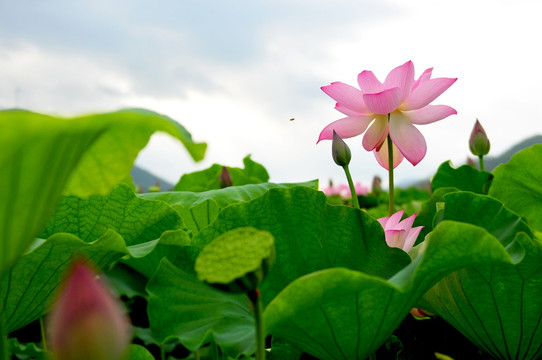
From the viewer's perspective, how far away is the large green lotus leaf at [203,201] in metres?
0.96

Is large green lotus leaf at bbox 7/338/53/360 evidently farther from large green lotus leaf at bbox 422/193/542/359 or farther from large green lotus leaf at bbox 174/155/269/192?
large green lotus leaf at bbox 174/155/269/192

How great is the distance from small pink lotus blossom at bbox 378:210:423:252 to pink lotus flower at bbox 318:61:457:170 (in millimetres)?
286

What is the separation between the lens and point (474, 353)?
0.85 metres

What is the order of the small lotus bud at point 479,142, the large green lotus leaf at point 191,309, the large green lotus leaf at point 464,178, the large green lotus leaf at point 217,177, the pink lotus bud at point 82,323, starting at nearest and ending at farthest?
the pink lotus bud at point 82,323 → the large green lotus leaf at point 191,309 → the large green lotus leaf at point 464,178 → the small lotus bud at point 479,142 → the large green lotus leaf at point 217,177

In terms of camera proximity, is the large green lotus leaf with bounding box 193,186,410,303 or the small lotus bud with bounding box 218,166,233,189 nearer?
the large green lotus leaf with bounding box 193,186,410,303

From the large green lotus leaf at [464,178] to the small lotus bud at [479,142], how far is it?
0.17m

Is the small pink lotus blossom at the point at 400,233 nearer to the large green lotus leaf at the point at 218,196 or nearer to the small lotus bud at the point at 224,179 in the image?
the large green lotus leaf at the point at 218,196

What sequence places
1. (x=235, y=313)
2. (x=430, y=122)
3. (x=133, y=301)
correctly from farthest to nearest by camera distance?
1. (x=133, y=301)
2. (x=430, y=122)
3. (x=235, y=313)

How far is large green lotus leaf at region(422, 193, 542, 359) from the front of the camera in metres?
0.60

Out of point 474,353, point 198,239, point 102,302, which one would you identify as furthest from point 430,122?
point 102,302

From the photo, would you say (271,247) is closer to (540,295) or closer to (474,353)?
(540,295)

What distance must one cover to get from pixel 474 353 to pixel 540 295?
0.92 ft

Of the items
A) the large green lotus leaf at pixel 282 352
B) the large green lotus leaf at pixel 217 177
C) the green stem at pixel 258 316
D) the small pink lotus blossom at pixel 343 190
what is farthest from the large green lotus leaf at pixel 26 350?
the small pink lotus blossom at pixel 343 190

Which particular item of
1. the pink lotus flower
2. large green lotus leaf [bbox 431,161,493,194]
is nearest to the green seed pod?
the pink lotus flower
